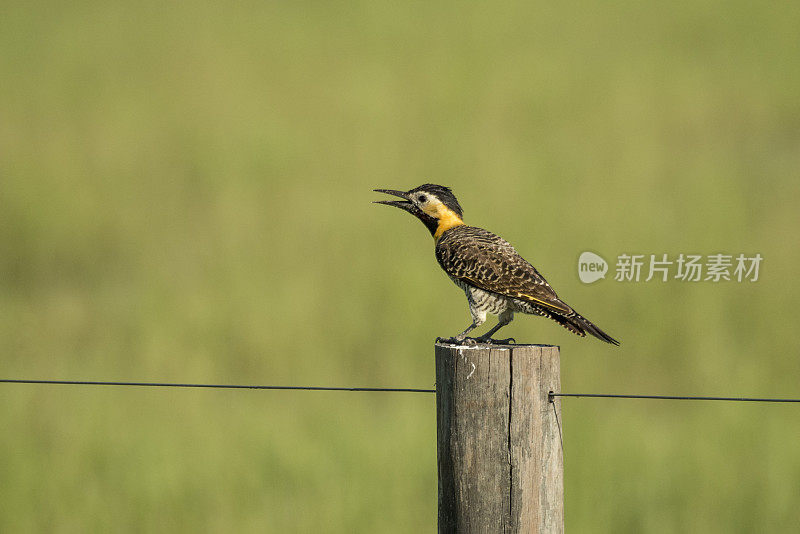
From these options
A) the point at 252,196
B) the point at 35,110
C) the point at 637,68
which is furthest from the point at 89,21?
the point at 637,68

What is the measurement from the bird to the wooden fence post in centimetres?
80

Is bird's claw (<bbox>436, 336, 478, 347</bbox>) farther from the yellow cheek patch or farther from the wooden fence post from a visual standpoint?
the yellow cheek patch

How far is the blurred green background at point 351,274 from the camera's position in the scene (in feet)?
22.7

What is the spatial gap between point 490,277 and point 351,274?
18.9 ft

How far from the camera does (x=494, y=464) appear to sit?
11.8ft

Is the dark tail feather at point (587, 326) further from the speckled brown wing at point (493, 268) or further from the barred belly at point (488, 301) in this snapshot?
the barred belly at point (488, 301)

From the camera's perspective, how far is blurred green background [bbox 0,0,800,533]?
691 cm

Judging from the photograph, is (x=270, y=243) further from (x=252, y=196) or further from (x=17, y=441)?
(x=17, y=441)

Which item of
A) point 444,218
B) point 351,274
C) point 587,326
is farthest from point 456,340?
point 351,274

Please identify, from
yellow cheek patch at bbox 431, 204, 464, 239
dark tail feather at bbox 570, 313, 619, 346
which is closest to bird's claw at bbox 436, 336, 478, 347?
dark tail feather at bbox 570, 313, 619, 346

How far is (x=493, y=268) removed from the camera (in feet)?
16.1

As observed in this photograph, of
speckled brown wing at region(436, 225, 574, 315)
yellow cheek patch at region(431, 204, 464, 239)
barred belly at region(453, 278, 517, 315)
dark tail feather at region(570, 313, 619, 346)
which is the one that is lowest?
dark tail feather at region(570, 313, 619, 346)

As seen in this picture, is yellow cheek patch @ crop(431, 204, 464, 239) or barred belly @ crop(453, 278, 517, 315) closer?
barred belly @ crop(453, 278, 517, 315)

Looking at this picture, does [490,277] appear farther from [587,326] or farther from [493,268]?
[587,326]
